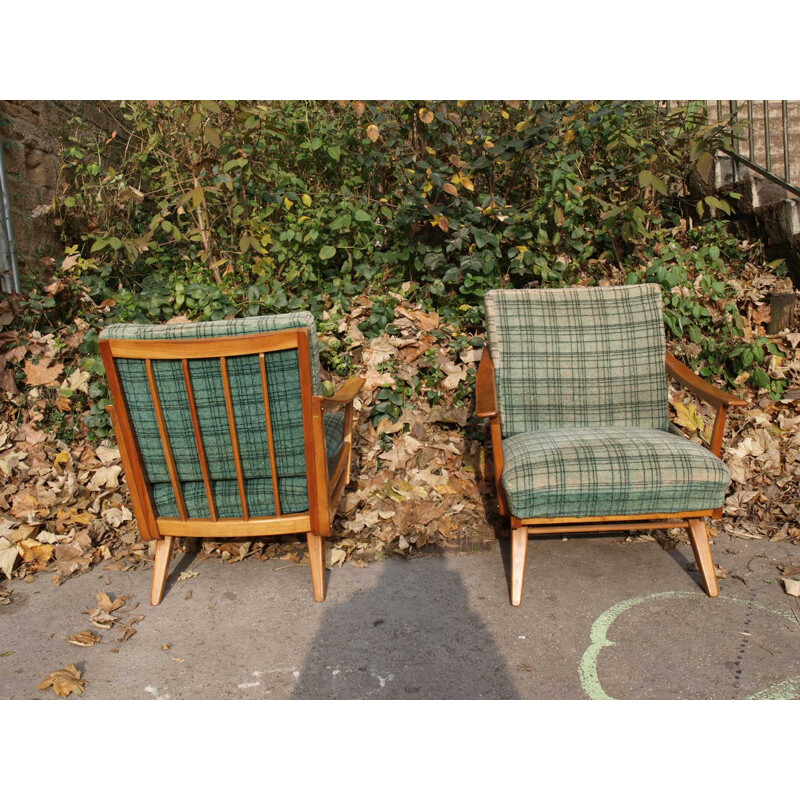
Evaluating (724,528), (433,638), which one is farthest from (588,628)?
(724,528)

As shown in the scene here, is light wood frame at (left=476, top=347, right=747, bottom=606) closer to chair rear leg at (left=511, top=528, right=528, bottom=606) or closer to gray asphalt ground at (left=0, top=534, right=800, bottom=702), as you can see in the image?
chair rear leg at (left=511, top=528, right=528, bottom=606)

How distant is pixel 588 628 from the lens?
105 inches

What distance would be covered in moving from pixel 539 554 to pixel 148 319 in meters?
3.05

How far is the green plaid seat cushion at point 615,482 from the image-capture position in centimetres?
275

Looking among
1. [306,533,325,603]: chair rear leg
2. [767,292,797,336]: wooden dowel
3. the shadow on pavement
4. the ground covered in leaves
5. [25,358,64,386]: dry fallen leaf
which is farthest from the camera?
[767,292,797,336]: wooden dowel

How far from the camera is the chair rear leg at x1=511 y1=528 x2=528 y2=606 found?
2.86 meters

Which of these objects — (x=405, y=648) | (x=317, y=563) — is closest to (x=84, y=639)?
(x=317, y=563)

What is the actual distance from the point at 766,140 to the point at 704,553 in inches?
138

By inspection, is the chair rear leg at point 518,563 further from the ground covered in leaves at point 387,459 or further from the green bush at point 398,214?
the green bush at point 398,214

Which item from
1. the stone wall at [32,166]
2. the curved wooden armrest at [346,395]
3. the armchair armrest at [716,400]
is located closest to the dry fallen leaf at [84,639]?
the curved wooden armrest at [346,395]

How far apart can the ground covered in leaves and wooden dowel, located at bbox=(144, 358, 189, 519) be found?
623 millimetres

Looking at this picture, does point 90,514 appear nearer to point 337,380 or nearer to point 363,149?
point 337,380

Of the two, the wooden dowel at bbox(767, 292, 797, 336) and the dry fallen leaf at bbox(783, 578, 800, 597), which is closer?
the dry fallen leaf at bbox(783, 578, 800, 597)

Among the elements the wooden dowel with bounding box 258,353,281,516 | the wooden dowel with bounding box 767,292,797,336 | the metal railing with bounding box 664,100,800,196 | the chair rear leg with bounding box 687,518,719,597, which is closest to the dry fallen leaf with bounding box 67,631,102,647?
the wooden dowel with bounding box 258,353,281,516
